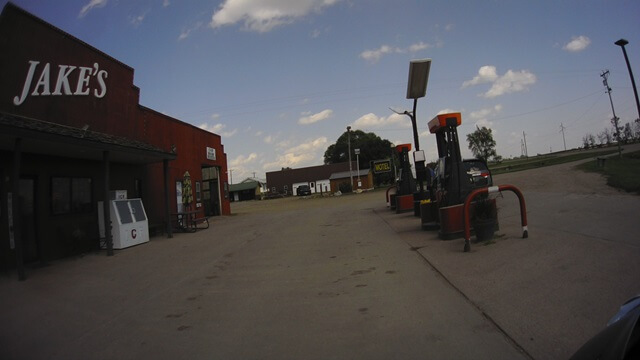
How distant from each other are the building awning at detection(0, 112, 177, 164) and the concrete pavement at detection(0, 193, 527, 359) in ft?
9.94

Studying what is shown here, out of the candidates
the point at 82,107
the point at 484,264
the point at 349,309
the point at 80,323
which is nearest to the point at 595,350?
the point at 349,309

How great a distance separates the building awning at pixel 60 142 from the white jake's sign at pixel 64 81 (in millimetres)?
952

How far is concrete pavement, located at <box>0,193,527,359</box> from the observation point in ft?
13.5

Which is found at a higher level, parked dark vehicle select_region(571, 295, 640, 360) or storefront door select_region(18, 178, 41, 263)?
storefront door select_region(18, 178, 41, 263)

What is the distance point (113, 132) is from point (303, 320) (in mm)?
12633

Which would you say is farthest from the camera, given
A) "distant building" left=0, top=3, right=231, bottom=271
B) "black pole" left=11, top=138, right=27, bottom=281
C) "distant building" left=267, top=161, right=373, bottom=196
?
"distant building" left=267, top=161, right=373, bottom=196

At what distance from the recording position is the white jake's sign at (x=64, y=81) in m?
11.2

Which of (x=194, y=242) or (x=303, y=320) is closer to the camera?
(x=303, y=320)

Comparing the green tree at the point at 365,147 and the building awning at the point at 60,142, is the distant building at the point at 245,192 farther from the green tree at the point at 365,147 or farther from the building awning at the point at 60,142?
the building awning at the point at 60,142

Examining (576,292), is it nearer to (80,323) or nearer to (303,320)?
(303,320)

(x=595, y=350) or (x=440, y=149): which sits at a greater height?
(x=440, y=149)

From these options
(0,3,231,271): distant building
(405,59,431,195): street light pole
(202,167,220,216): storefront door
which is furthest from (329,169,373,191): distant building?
(405,59,431,195): street light pole

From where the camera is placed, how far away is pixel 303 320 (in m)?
4.95

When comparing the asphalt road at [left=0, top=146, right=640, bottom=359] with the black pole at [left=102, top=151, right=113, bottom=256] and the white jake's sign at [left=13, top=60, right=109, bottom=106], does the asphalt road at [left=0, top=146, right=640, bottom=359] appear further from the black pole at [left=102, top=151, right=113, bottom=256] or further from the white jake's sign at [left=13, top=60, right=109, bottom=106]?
the white jake's sign at [left=13, top=60, right=109, bottom=106]
